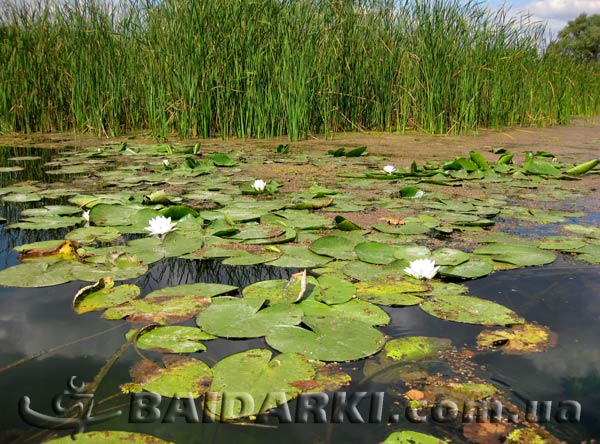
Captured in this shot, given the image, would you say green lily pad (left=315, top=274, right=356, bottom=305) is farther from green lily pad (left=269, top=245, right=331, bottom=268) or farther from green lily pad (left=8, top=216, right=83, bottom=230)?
green lily pad (left=8, top=216, right=83, bottom=230)

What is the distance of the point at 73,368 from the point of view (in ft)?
3.26

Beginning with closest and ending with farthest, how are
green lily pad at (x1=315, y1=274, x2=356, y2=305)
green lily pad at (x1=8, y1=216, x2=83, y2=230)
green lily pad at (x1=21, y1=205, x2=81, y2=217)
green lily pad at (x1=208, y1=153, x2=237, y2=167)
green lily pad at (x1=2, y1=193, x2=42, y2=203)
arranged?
green lily pad at (x1=315, y1=274, x2=356, y2=305) < green lily pad at (x1=8, y1=216, x2=83, y2=230) < green lily pad at (x1=21, y1=205, x2=81, y2=217) < green lily pad at (x1=2, y1=193, x2=42, y2=203) < green lily pad at (x1=208, y1=153, x2=237, y2=167)

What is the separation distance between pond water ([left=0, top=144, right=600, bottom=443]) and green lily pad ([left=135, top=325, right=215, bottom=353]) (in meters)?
0.03

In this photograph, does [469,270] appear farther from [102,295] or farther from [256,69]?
[256,69]

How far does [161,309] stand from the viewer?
1.26 metres

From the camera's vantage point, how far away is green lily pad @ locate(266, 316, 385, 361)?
1063 mm

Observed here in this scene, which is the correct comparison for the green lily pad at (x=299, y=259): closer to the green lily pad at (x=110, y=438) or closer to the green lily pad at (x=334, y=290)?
the green lily pad at (x=334, y=290)

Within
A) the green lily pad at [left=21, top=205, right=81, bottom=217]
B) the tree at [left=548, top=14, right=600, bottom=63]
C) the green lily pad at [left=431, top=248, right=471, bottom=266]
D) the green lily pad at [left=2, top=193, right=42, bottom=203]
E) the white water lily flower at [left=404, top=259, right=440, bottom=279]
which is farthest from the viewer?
the tree at [left=548, top=14, right=600, bottom=63]

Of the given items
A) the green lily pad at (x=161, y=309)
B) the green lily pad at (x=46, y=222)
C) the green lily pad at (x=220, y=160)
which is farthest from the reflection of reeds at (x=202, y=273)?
the green lily pad at (x=220, y=160)

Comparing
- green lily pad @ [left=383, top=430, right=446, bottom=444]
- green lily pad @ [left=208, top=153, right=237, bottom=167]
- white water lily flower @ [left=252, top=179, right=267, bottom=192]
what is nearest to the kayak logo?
green lily pad @ [left=383, top=430, right=446, bottom=444]

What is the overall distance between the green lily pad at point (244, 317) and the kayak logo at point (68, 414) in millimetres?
317

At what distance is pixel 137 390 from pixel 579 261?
4.53 ft

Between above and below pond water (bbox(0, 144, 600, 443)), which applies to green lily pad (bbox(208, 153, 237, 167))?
above

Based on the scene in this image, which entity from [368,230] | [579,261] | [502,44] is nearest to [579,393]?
[579,261]
